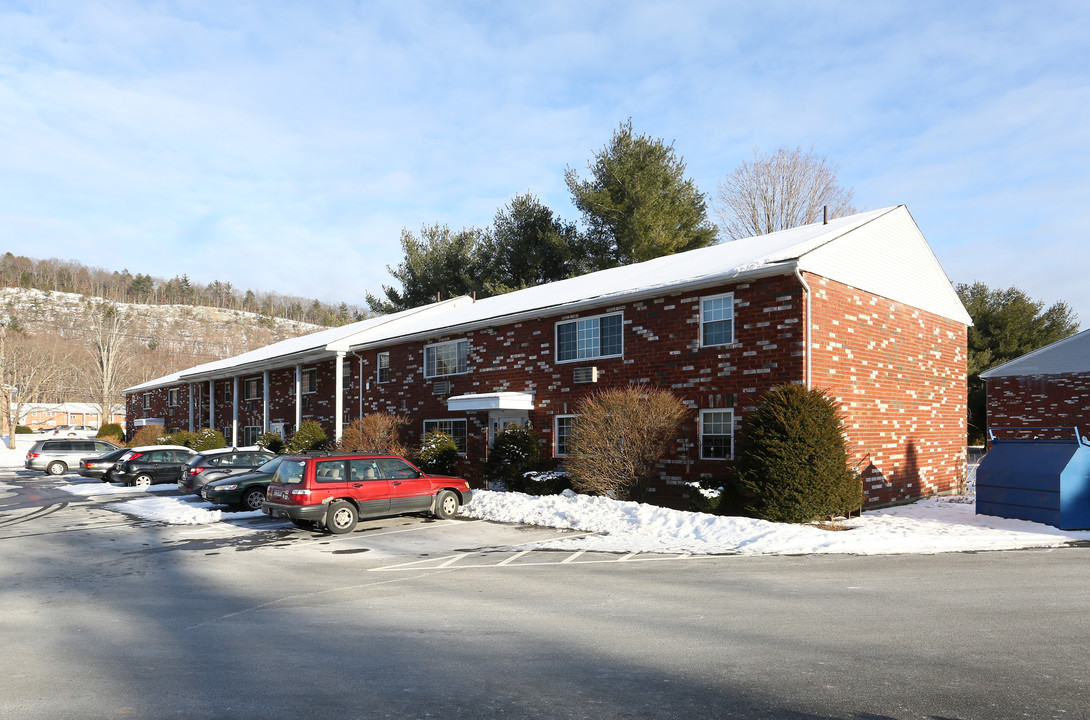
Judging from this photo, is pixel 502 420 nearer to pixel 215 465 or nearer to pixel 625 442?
pixel 625 442

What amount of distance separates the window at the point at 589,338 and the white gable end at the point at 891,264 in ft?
17.8

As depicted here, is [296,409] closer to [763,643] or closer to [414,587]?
[414,587]

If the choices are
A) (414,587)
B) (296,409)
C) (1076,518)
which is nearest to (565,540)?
(414,587)

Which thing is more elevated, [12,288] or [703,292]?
[12,288]

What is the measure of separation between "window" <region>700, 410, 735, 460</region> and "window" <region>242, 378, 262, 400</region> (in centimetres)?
2767

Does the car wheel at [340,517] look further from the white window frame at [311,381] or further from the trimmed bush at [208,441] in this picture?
the trimmed bush at [208,441]

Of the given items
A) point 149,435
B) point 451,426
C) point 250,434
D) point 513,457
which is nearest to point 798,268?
point 513,457

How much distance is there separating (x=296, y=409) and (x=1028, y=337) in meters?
38.5

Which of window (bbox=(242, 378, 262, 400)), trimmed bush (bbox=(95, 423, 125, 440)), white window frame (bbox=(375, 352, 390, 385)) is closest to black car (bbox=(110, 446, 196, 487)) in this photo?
white window frame (bbox=(375, 352, 390, 385))

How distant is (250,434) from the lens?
39.0m

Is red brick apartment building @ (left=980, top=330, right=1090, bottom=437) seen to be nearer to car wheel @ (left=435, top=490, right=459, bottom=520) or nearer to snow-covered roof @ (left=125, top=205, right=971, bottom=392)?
snow-covered roof @ (left=125, top=205, right=971, bottom=392)

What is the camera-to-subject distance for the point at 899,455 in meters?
18.7

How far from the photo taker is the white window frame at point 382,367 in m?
29.0

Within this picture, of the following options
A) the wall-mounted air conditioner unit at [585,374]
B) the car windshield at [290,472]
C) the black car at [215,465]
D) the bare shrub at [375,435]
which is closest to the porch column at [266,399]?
the bare shrub at [375,435]
